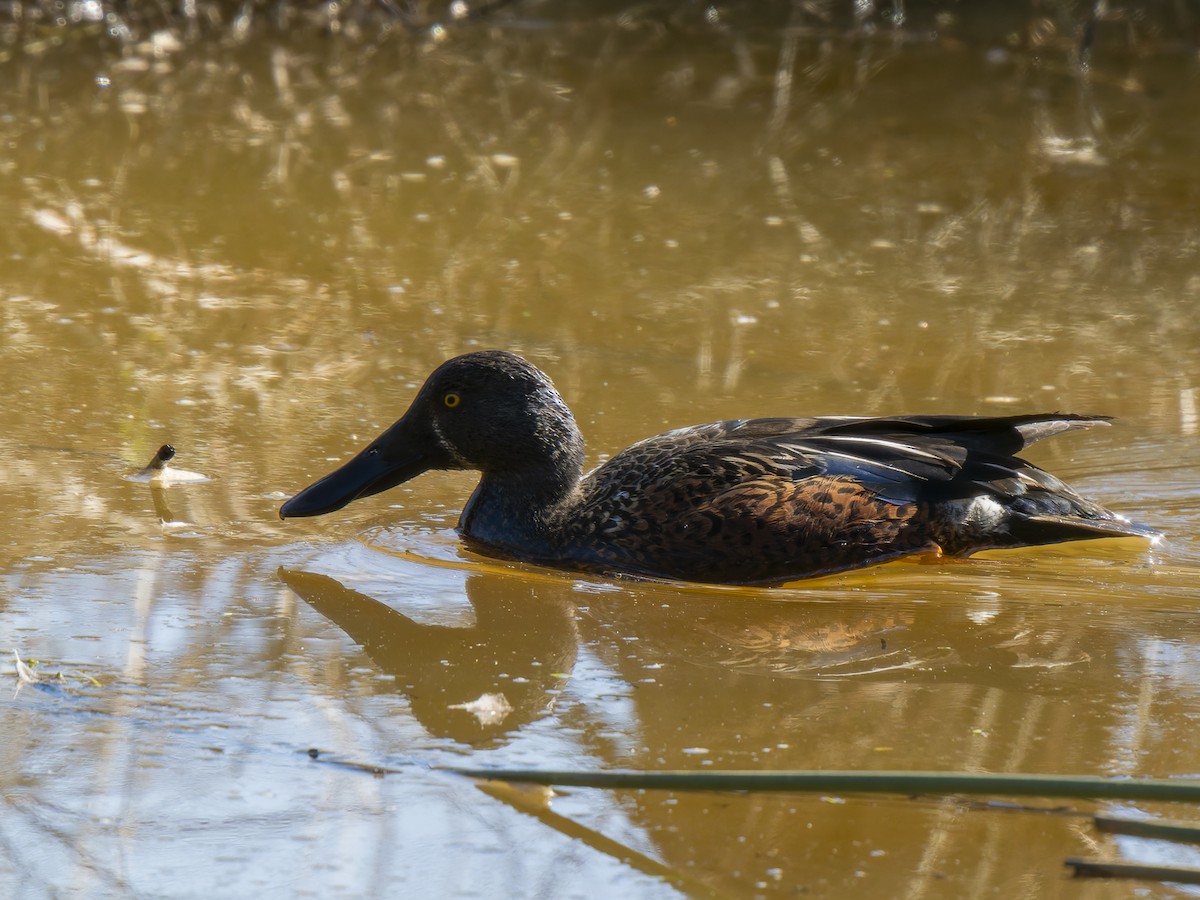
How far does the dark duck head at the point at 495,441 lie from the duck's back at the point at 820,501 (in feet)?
0.53

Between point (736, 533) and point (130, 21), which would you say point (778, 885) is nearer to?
point (736, 533)

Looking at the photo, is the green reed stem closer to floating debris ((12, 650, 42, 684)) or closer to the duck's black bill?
floating debris ((12, 650, 42, 684))

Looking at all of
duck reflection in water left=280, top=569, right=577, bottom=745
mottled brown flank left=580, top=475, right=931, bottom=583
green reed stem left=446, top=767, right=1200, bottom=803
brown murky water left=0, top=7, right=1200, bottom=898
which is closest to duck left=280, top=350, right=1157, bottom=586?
mottled brown flank left=580, top=475, right=931, bottom=583

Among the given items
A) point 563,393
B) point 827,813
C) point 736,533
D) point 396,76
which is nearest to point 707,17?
point 396,76

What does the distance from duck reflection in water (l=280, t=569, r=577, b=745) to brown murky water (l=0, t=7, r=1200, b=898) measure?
0.02 m

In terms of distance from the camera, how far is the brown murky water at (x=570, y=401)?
3.31m

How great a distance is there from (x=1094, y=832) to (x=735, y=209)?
240 inches

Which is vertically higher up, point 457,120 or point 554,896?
point 457,120

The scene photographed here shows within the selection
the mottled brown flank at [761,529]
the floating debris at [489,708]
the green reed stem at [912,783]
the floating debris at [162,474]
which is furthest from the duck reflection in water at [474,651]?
the floating debris at [162,474]

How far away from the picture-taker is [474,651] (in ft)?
14.2

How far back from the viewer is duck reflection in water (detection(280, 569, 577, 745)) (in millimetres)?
3873

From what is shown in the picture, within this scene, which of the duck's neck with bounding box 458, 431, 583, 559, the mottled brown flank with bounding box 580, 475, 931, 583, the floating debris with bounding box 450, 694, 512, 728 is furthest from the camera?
the duck's neck with bounding box 458, 431, 583, 559

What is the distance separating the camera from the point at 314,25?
42.9ft

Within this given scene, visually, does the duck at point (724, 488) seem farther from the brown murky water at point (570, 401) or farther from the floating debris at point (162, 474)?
the floating debris at point (162, 474)
